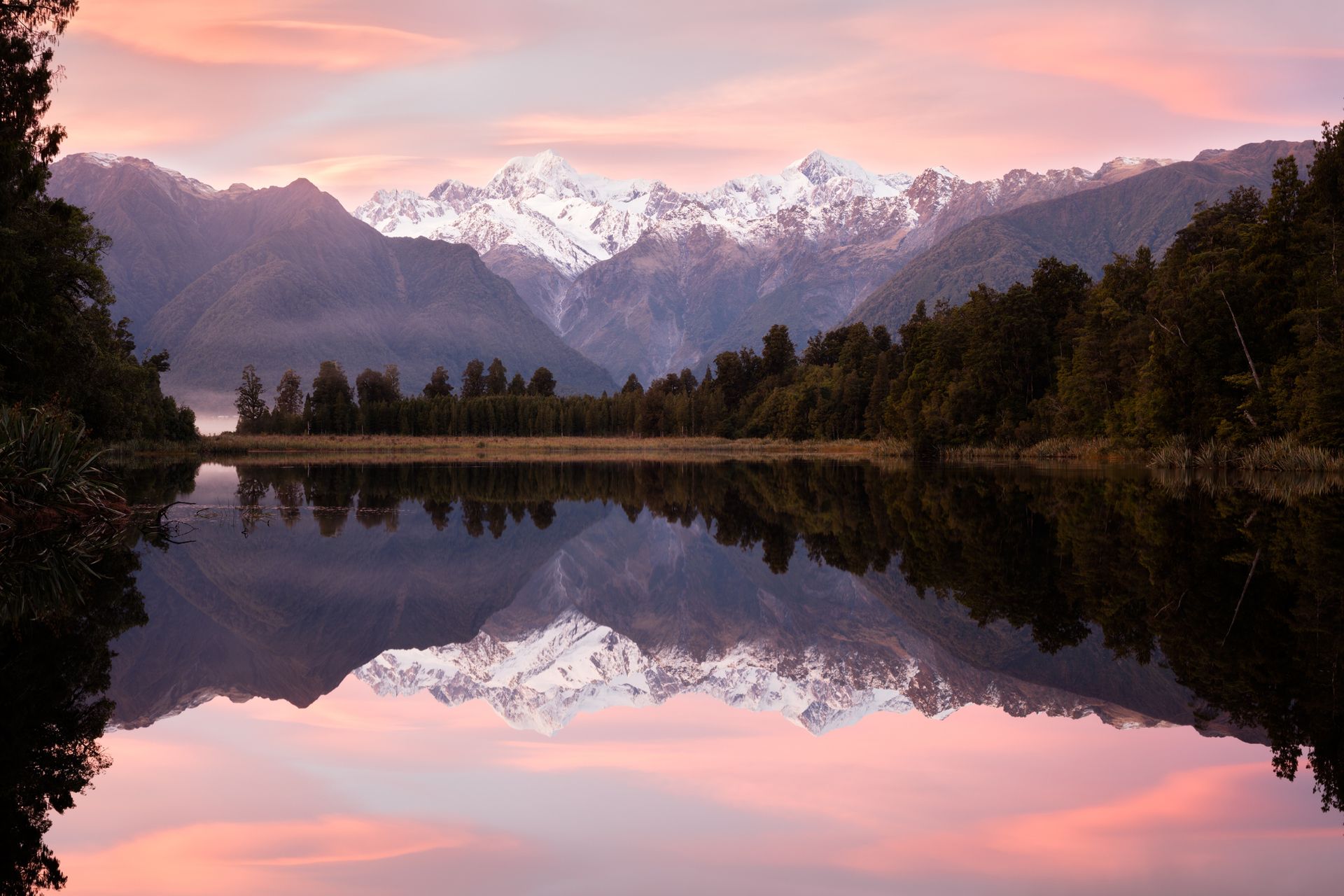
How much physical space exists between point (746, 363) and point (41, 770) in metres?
161

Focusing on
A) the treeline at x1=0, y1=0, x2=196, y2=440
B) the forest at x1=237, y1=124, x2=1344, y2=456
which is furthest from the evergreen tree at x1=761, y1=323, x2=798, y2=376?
the treeline at x1=0, y1=0, x2=196, y2=440

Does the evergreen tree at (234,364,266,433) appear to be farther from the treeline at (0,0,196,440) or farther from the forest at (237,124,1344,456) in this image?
the treeline at (0,0,196,440)

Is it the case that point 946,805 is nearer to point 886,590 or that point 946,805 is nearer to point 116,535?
point 886,590

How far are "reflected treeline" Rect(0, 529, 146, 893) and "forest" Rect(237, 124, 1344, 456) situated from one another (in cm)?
4576

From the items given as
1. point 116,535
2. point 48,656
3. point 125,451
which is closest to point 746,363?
point 125,451

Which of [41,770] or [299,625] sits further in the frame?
[299,625]

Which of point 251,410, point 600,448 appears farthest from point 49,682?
point 251,410

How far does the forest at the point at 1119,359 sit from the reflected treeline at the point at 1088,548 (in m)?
8.30

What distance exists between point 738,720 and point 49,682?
699cm

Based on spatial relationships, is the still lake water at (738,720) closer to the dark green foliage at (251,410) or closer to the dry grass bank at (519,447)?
the dry grass bank at (519,447)

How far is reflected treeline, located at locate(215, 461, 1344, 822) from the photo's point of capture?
36.8 feet

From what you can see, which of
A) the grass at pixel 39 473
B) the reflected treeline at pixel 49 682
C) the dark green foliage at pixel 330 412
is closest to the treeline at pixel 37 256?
the grass at pixel 39 473

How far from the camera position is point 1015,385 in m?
90.2

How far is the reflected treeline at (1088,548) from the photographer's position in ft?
36.8
